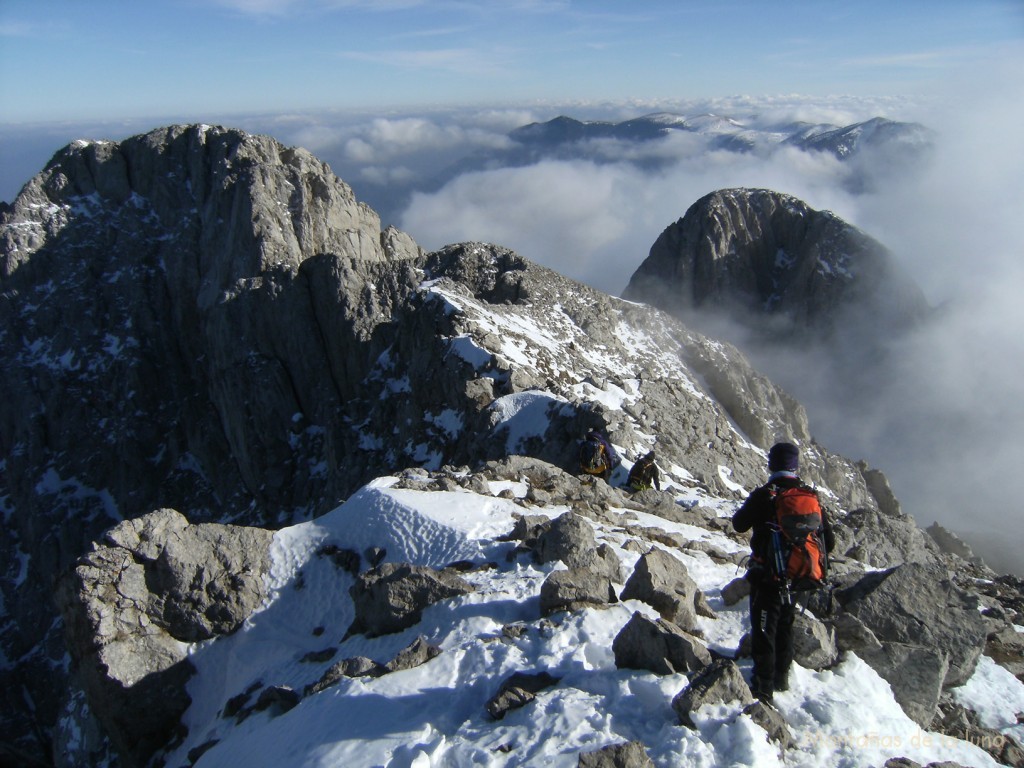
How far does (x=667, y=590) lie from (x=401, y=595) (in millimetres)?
4530

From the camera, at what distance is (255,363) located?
2197 inches

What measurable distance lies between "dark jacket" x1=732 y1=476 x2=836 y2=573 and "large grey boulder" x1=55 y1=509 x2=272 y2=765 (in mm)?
10786

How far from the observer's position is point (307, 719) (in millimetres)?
9047

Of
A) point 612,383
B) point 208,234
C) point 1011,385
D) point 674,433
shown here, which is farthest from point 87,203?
point 1011,385

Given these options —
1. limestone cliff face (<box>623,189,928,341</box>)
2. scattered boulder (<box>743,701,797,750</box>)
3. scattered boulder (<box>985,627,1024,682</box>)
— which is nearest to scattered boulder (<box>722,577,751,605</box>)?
scattered boulder (<box>743,701,797,750</box>)

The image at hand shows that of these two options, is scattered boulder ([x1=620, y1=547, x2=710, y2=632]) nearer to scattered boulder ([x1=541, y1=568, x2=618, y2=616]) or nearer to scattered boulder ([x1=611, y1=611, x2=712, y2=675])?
scattered boulder ([x1=541, y1=568, x2=618, y2=616])

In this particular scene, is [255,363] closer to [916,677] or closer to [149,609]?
[149,609]

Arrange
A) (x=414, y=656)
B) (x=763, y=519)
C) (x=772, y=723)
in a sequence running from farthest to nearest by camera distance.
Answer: (x=414, y=656), (x=763, y=519), (x=772, y=723)

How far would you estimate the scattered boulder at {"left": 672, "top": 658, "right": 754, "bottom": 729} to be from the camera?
7289mm

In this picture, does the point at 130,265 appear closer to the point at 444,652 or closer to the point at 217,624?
the point at 217,624

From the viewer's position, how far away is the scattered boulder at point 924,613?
9508 millimetres

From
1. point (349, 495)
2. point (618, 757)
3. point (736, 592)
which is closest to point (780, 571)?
point (618, 757)

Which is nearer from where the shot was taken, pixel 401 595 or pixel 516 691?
pixel 516 691

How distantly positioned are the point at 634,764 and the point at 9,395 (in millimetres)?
74509
